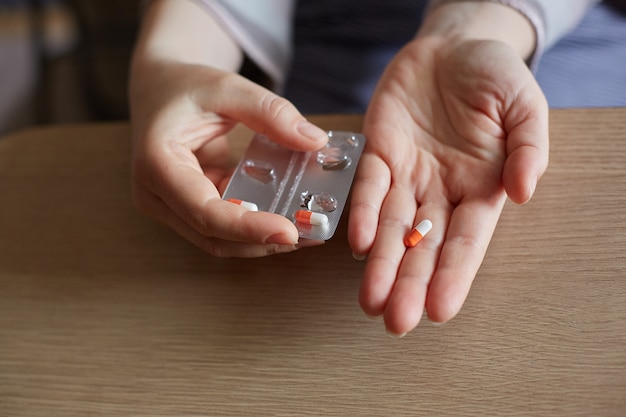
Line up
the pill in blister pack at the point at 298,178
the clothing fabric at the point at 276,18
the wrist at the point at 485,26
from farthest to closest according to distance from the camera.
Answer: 1. the clothing fabric at the point at 276,18
2. the wrist at the point at 485,26
3. the pill in blister pack at the point at 298,178

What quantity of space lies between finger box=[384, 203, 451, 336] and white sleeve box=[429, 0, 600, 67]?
0.31 meters

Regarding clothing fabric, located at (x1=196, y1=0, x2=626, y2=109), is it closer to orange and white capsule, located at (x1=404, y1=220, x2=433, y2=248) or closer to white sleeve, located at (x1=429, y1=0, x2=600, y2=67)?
white sleeve, located at (x1=429, y1=0, x2=600, y2=67)

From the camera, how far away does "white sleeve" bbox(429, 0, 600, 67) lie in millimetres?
756

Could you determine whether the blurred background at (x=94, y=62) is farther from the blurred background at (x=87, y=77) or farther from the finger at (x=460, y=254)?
the finger at (x=460, y=254)

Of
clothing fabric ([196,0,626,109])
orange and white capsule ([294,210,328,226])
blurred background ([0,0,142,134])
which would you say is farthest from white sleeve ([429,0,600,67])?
blurred background ([0,0,142,134])

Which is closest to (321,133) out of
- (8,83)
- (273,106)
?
(273,106)

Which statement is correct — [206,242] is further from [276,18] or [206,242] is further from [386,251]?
[276,18]

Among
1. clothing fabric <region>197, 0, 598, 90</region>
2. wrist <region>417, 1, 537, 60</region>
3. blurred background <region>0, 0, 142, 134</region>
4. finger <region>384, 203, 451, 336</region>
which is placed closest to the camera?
finger <region>384, 203, 451, 336</region>

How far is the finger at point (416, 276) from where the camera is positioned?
0.50 meters

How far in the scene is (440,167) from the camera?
0.64 metres

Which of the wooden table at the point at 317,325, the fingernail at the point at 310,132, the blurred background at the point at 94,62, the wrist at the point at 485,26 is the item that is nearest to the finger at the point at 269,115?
the fingernail at the point at 310,132

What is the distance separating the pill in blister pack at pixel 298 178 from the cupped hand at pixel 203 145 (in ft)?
0.09

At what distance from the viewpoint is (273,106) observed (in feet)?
2.08

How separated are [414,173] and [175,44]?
14.7 inches
